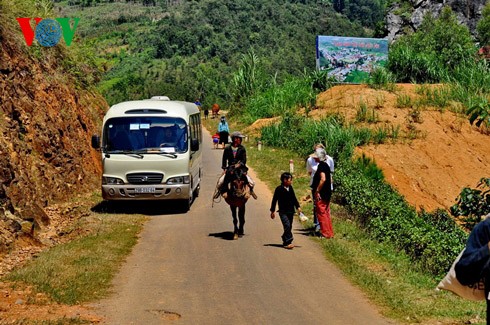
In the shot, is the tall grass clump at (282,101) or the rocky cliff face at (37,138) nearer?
the rocky cliff face at (37,138)

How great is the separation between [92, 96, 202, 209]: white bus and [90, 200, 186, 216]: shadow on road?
0.68 meters

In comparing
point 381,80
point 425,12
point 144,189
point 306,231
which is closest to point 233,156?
point 306,231

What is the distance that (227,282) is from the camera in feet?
36.2

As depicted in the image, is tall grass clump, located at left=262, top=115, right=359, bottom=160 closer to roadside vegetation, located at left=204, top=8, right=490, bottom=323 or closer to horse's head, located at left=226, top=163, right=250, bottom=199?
roadside vegetation, located at left=204, top=8, right=490, bottom=323

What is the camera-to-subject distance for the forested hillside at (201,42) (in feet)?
263

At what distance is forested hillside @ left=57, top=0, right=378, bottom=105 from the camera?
263 feet

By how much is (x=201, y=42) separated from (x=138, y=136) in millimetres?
86379

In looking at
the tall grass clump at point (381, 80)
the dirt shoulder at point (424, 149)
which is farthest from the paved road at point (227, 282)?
the tall grass clump at point (381, 80)

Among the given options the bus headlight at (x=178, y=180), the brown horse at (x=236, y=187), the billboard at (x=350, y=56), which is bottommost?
the bus headlight at (x=178, y=180)

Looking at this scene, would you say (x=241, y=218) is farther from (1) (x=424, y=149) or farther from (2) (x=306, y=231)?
(1) (x=424, y=149)

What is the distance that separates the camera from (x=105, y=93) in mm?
72000

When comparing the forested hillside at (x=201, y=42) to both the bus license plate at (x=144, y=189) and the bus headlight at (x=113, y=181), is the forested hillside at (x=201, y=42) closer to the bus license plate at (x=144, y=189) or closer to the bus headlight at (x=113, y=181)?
the bus headlight at (x=113, y=181)

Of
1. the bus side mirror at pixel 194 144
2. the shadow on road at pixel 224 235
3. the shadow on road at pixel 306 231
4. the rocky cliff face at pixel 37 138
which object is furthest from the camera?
the bus side mirror at pixel 194 144

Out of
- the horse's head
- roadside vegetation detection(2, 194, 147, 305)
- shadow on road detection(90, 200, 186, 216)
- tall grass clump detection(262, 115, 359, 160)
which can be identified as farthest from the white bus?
tall grass clump detection(262, 115, 359, 160)
